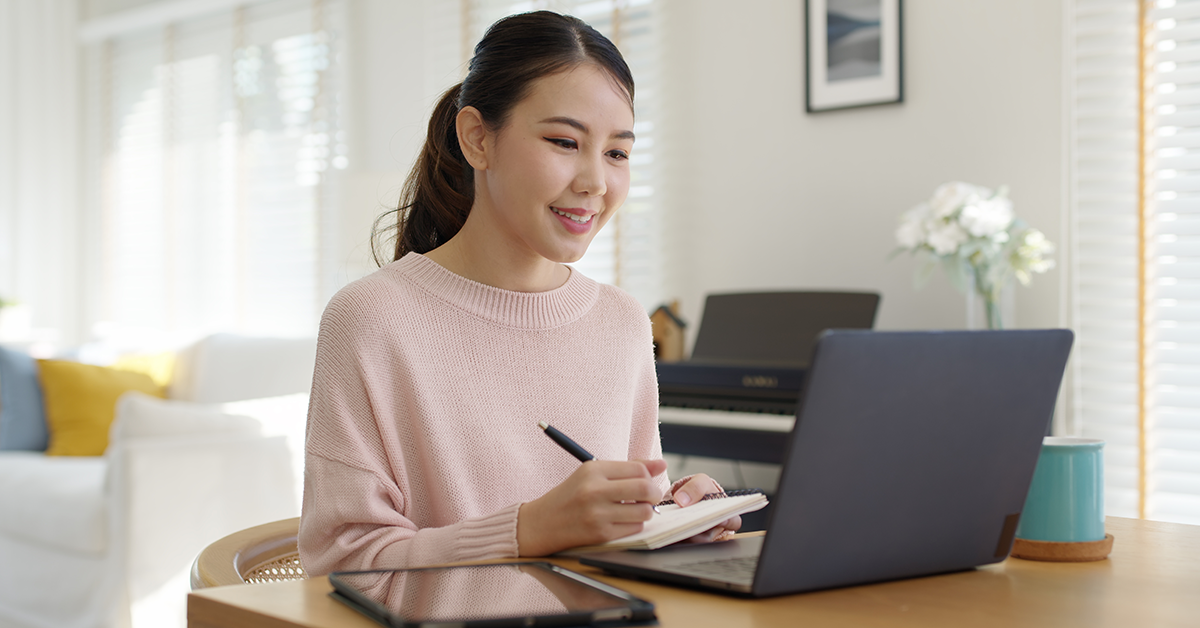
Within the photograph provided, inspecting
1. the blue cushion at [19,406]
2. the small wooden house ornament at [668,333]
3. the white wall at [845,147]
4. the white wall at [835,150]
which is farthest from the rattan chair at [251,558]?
the blue cushion at [19,406]

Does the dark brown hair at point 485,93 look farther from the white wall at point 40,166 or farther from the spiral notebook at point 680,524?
the white wall at point 40,166

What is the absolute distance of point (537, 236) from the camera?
1.11 meters

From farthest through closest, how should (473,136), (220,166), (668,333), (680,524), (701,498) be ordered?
(220,166) < (668,333) < (473,136) < (701,498) < (680,524)

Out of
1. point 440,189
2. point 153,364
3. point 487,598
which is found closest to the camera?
point 487,598

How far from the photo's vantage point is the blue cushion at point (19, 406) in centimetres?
351

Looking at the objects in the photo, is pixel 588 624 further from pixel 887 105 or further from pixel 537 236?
pixel 887 105

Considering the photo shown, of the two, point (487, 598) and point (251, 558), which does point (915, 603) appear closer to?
point (487, 598)

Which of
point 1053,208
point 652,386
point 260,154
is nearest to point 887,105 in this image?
point 1053,208

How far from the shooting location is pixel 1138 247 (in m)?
2.57

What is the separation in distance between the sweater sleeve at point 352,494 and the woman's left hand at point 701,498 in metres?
0.15

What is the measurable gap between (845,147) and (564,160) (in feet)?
6.90

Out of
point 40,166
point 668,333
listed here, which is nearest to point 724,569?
point 668,333

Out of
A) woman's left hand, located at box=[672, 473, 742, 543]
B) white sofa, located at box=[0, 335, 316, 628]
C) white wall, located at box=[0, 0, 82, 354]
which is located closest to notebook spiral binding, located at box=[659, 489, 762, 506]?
woman's left hand, located at box=[672, 473, 742, 543]

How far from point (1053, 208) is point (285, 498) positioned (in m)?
2.23
